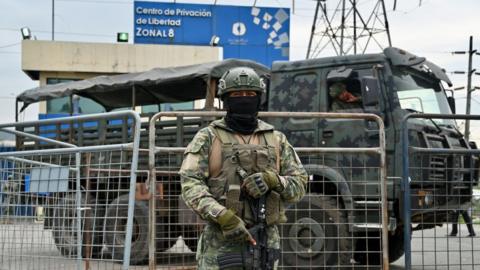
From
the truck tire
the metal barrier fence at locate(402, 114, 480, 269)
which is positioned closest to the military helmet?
the truck tire

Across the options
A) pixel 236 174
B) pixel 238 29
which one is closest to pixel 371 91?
pixel 236 174

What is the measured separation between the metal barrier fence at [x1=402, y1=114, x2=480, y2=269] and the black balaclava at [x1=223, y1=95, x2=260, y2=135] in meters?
2.44

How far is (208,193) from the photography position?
3.37 m

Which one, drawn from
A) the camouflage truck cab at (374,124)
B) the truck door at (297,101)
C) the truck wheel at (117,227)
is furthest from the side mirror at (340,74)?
the truck wheel at (117,227)

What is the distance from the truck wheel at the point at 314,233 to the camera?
21.6ft

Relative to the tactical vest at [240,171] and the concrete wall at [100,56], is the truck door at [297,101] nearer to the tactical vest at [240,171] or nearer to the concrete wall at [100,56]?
the tactical vest at [240,171]

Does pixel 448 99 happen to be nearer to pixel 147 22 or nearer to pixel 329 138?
pixel 329 138

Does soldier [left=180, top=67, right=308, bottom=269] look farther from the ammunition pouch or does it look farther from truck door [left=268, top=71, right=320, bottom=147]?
truck door [left=268, top=71, right=320, bottom=147]

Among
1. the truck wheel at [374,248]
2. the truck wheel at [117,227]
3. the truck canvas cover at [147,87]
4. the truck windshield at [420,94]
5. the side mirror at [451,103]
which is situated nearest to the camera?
the truck wheel at [117,227]

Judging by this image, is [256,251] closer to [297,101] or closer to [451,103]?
[297,101]

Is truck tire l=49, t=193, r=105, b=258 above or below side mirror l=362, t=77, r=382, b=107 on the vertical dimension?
below

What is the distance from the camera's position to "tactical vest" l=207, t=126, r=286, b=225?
3414mm

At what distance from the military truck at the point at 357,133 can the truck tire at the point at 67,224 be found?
4.50 ft

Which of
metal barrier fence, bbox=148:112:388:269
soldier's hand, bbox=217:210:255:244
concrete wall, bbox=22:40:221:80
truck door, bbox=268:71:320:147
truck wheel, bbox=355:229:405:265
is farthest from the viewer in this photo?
concrete wall, bbox=22:40:221:80
